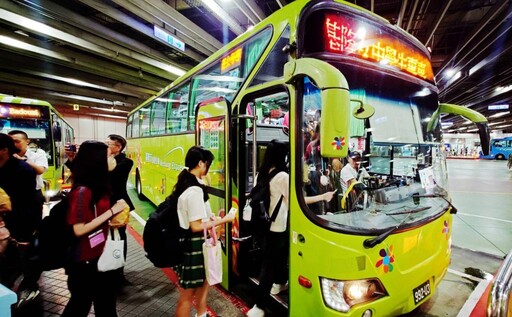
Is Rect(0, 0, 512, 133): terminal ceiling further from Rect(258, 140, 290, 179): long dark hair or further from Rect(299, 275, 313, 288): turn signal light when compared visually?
Rect(299, 275, 313, 288): turn signal light

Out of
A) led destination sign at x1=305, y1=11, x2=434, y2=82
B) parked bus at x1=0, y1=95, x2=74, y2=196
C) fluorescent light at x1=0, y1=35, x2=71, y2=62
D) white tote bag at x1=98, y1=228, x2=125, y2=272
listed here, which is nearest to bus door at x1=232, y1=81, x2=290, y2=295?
led destination sign at x1=305, y1=11, x2=434, y2=82

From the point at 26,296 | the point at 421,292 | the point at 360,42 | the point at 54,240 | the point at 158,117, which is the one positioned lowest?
the point at 26,296

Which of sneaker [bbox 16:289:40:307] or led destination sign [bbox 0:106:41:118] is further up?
led destination sign [bbox 0:106:41:118]

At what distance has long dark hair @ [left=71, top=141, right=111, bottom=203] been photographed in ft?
6.77

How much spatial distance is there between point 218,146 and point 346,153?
2.11 meters

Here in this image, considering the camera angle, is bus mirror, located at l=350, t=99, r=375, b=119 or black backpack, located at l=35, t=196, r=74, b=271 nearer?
black backpack, located at l=35, t=196, r=74, b=271

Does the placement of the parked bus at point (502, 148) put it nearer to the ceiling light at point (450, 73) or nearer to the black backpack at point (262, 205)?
the ceiling light at point (450, 73)

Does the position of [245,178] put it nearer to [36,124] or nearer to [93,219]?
[93,219]

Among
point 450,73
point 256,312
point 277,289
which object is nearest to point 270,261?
point 256,312

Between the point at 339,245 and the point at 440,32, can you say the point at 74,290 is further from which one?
the point at 440,32

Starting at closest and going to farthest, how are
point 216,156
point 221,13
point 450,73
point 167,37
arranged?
point 216,156 → point 221,13 → point 167,37 → point 450,73

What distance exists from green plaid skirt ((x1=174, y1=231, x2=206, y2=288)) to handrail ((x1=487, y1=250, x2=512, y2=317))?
8.67 feet

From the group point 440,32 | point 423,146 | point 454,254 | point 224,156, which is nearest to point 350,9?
point 423,146

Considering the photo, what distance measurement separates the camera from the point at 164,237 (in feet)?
7.59
